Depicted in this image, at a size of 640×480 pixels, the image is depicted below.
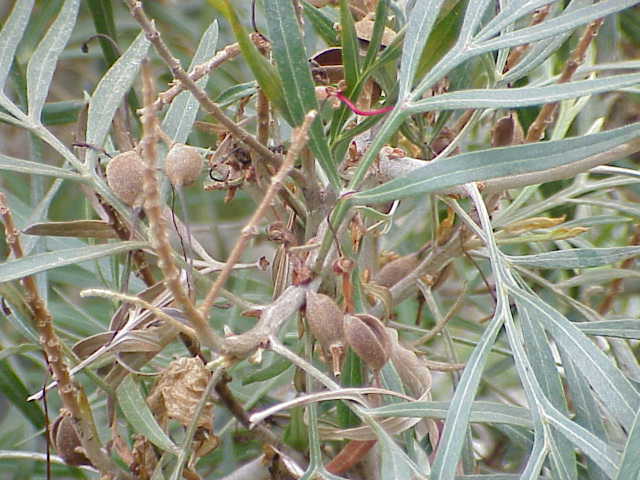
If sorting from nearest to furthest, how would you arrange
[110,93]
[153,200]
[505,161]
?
[153,200], [505,161], [110,93]

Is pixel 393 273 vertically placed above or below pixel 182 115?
below

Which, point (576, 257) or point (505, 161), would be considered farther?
point (576, 257)

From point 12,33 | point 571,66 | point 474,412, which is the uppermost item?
point 12,33

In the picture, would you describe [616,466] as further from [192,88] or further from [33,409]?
[33,409]

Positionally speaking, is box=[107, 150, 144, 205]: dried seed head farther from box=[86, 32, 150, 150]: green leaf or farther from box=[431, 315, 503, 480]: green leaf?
box=[431, 315, 503, 480]: green leaf

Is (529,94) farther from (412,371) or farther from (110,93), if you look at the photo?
(110,93)

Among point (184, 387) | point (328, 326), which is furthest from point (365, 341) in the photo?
point (184, 387)
